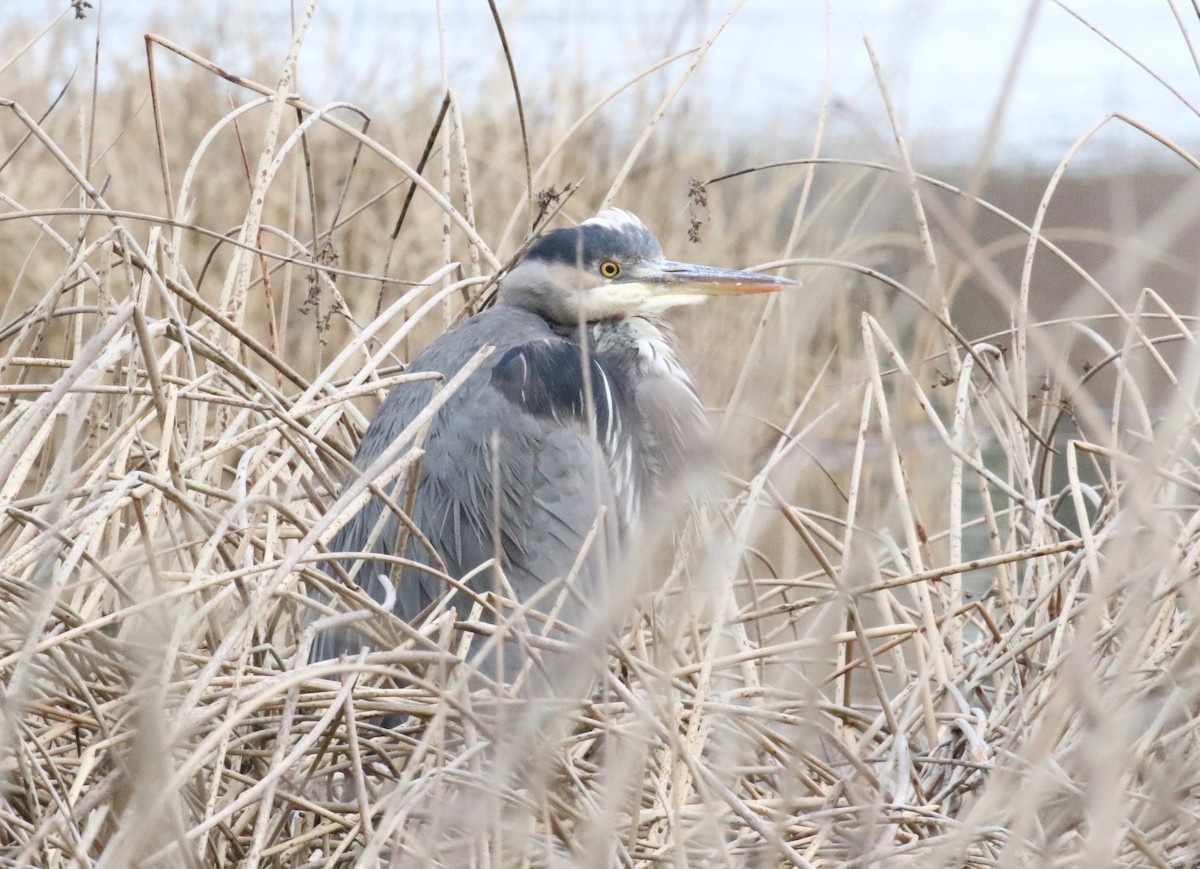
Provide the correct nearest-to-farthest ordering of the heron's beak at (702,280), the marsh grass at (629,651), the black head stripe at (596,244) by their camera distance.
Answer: the marsh grass at (629,651) → the heron's beak at (702,280) → the black head stripe at (596,244)

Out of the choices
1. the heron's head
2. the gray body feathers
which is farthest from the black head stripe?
the gray body feathers

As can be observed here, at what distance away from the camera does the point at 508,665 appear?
7.29 feet

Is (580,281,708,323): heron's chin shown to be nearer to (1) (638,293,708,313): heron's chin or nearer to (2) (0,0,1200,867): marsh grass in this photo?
(1) (638,293,708,313): heron's chin

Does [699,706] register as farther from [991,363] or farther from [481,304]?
[481,304]

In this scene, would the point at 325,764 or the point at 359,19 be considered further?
the point at 359,19

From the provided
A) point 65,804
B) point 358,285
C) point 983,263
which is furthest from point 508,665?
point 358,285

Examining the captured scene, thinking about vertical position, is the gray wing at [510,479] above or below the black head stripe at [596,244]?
below

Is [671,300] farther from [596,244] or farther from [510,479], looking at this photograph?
[510,479]

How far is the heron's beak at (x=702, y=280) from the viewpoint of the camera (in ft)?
7.97

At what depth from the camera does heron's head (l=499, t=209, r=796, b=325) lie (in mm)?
2584

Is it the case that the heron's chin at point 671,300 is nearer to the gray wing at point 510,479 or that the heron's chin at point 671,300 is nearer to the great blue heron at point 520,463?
the great blue heron at point 520,463

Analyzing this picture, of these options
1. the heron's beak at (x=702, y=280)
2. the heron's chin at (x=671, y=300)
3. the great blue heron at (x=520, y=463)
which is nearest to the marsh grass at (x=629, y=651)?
the great blue heron at (x=520, y=463)

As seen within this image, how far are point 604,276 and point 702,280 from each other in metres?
0.21

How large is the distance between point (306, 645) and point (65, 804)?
0.84 ft
